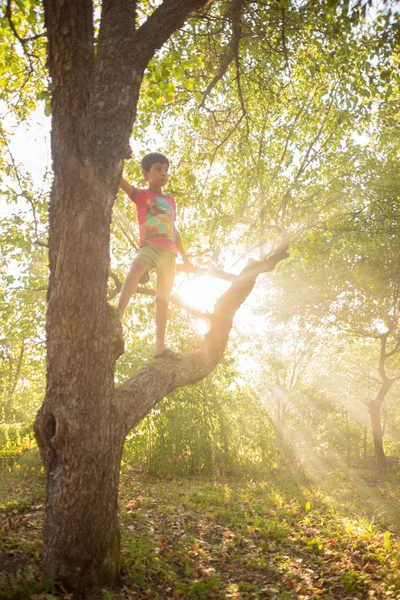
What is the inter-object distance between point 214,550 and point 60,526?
2.92 m

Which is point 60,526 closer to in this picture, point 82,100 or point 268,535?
point 82,100

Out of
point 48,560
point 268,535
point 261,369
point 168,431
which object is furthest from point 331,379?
point 48,560

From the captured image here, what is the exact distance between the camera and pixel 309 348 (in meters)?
23.1

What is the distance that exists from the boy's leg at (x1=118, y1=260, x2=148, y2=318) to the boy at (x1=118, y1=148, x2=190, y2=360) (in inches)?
0.6

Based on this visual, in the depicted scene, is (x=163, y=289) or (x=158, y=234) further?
(x=163, y=289)

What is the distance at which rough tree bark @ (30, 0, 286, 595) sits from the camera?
11.0ft

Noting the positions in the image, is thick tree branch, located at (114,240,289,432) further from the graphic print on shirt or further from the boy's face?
the boy's face

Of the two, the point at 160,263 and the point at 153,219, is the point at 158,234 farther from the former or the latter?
the point at 160,263

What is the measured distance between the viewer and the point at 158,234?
4934 millimetres

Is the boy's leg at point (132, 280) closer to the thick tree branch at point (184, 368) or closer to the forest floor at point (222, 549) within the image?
the thick tree branch at point (184, 368)

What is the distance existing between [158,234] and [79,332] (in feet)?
6.04

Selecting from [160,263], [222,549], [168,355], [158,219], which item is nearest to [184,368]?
[168,355]

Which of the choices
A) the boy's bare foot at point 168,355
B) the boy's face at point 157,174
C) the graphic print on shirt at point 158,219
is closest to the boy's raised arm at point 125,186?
the graphic print on shirt at point 158,219

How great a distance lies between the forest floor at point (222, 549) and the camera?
400cm
